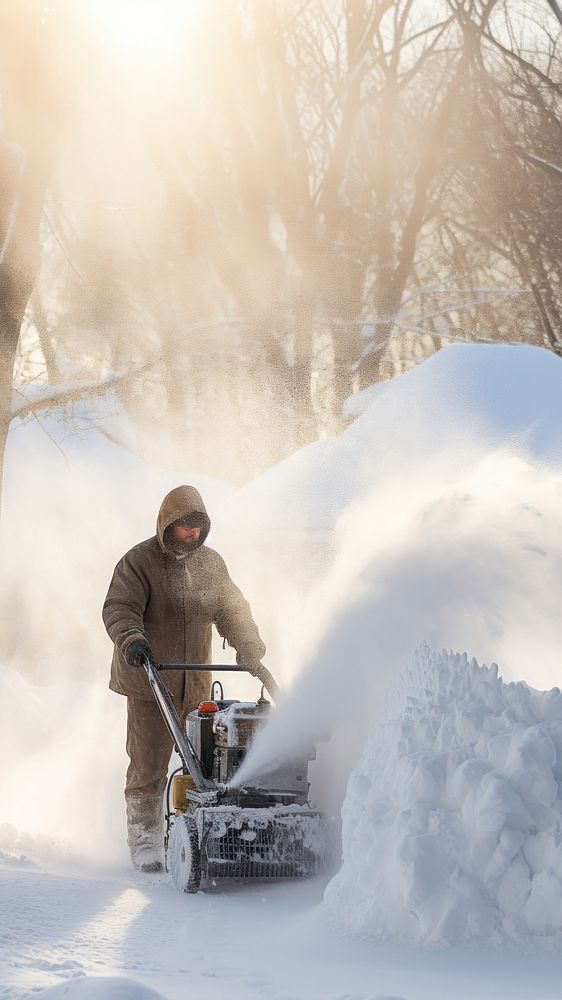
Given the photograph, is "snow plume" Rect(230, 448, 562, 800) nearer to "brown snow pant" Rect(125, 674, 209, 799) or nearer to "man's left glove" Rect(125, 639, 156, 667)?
"man's left glove" Rect(125, 639, 156, 667)

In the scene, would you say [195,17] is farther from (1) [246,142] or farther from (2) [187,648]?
(2) [187,648]

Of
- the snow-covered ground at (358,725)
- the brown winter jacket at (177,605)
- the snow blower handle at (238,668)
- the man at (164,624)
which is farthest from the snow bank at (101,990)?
the brown winter jacket at (177,605)

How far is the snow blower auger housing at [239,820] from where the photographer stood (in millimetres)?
4773

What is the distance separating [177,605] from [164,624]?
114 mm

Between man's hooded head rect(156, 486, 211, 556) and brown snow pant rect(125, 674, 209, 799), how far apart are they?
2.51 feet

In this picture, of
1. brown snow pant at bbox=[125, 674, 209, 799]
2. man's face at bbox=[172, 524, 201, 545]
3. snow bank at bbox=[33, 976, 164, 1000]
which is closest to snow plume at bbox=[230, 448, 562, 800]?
man's face at bbox=[172, 524, 201, 545]

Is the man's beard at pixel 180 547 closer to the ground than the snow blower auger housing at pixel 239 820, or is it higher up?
higher up

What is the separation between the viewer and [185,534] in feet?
19.2

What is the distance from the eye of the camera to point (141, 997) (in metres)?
2.85

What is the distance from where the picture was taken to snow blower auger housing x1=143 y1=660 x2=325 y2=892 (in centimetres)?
477

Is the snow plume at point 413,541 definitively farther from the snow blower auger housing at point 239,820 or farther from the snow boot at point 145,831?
the snow boot at point 145,831

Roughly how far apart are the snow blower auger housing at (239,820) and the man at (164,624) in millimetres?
638

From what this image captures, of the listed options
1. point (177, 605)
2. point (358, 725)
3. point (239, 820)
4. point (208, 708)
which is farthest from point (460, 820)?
point (177, 605)

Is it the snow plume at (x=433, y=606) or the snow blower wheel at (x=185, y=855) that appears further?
the snow plume at (x=433, y=606)
